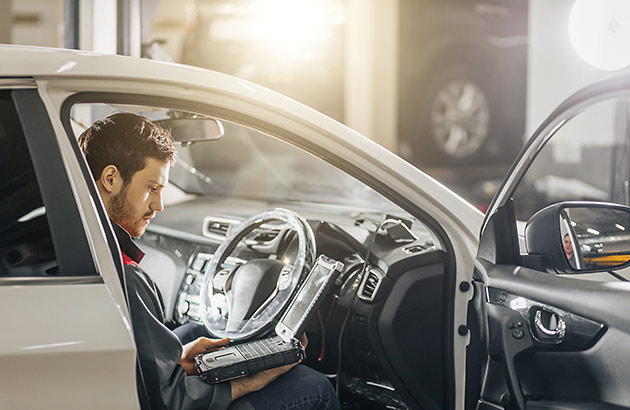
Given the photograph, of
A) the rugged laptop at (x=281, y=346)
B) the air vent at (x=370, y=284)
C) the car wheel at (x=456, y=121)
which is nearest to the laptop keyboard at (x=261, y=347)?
the rugged laptop at (x=281, y=346)

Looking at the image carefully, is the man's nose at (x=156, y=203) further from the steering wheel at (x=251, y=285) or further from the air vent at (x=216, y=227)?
the air vent at (x=216, y=227)

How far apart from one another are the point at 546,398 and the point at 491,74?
24.8 feet

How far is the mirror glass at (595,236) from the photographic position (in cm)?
181

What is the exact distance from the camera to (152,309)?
1.79 meters

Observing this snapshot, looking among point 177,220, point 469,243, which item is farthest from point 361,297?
point 177,220

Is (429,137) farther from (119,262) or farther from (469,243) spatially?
(119,262)

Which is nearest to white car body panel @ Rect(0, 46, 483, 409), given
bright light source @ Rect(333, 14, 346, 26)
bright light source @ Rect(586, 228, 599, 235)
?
bright light source @ Rect(586, 228, 599, 235)

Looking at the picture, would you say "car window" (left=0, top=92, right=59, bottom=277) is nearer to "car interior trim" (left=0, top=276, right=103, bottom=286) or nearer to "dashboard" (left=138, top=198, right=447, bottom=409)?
A: "car interior trim" (left=0, top=276, right=103, bottom=286)

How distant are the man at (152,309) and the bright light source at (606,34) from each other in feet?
11.1

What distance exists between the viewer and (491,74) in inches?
354

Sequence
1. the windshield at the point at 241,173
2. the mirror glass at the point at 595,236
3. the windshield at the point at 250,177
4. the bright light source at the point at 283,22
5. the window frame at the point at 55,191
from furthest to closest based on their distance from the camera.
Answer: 1. the bright light source at the point at 283,22
2. the windshield at the point at 250,177
3. the windshield at the point at 241,173
4. the mirror glass at the point at 595,236
5. the window frame at the point at 55,191

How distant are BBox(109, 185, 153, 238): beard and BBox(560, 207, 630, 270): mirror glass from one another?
1093 mm

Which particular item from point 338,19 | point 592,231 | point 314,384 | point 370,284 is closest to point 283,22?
point 338,19

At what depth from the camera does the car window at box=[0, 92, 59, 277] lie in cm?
162
